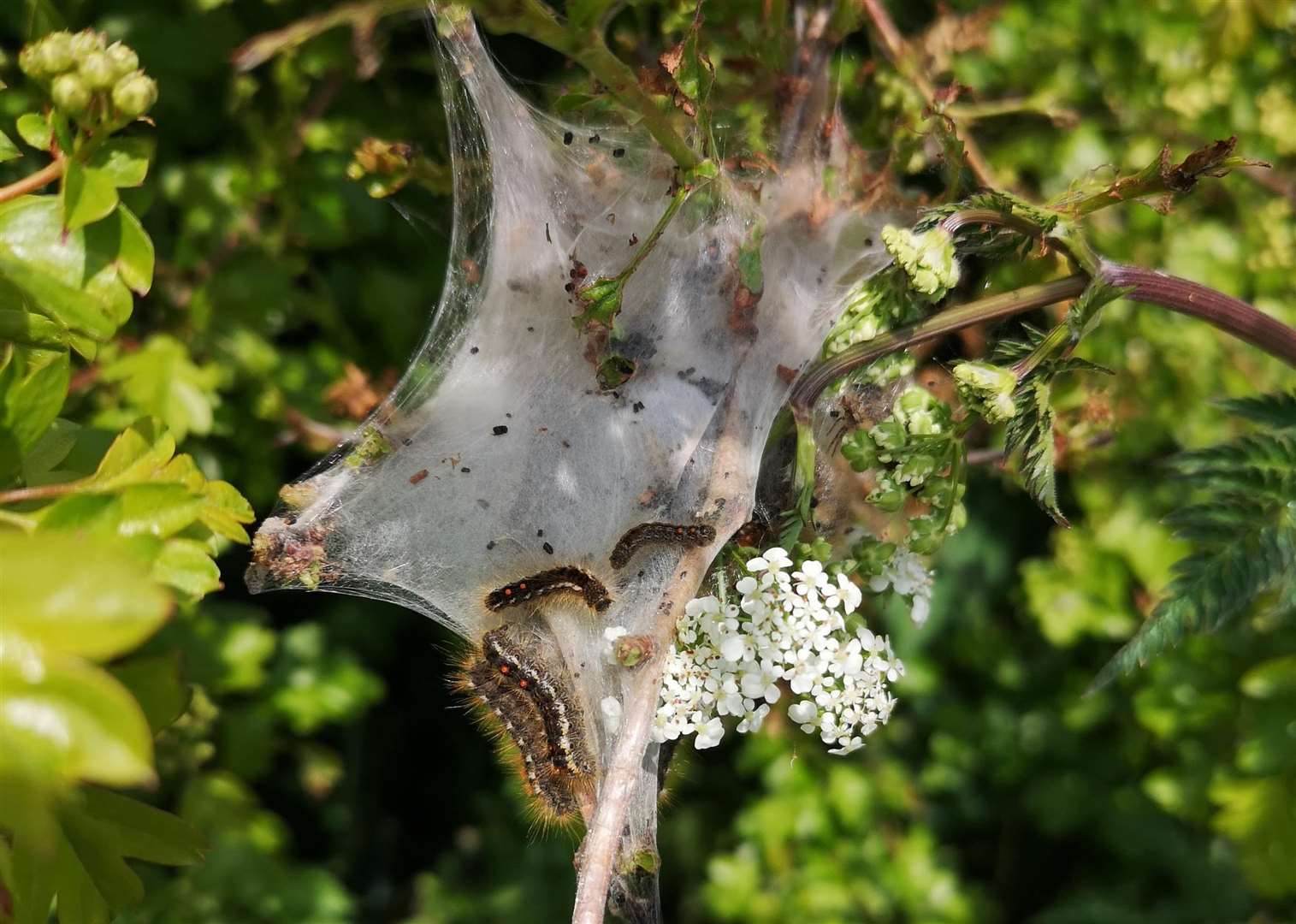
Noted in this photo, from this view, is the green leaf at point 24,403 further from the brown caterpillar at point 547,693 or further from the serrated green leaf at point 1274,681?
the serrated green leaf at point 1274,681

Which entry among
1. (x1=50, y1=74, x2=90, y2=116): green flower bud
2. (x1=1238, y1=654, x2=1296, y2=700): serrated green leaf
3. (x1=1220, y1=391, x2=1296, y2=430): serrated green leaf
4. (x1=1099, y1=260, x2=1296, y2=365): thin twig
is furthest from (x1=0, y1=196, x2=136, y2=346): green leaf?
(x1=1238, y1=654, x2=1296, y2=700): serrated green leaf

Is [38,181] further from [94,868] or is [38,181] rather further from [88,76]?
[94,868]

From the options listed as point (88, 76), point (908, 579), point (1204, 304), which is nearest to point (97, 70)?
point (88, 76)

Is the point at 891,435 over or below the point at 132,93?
below

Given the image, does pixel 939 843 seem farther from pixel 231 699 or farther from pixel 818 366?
pixel 818 366

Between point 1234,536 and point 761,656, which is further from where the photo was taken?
point 1234,536

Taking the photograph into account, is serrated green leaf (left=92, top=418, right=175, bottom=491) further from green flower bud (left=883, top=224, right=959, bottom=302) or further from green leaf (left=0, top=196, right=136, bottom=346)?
green flower bud (left=883, top=224, right=959, bottom=302)

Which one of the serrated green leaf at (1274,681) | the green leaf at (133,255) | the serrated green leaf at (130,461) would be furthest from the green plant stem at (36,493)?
the serrated green leaf at (1274,681)

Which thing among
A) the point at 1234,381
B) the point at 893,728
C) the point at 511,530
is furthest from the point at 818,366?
the point at 893,728
